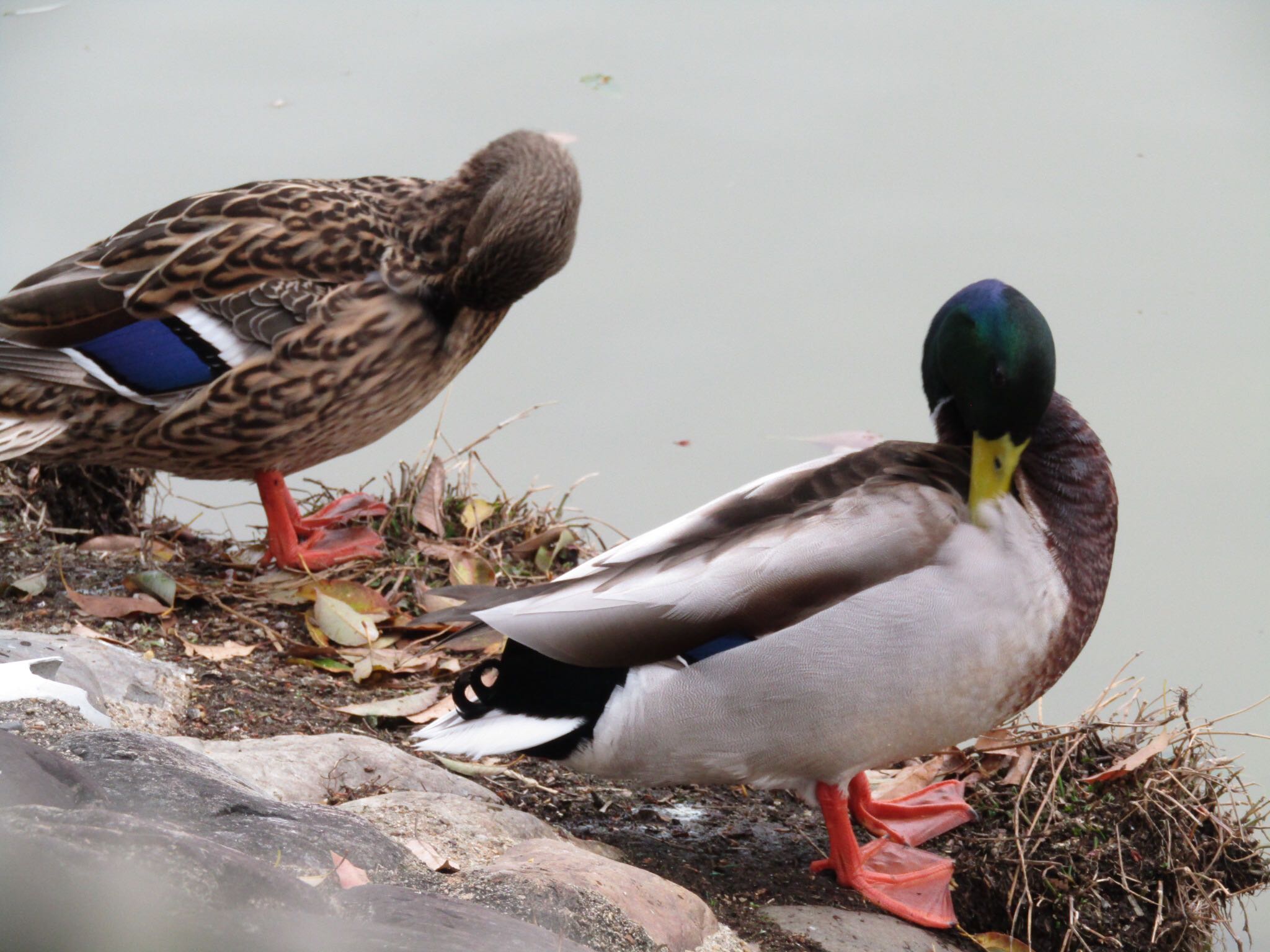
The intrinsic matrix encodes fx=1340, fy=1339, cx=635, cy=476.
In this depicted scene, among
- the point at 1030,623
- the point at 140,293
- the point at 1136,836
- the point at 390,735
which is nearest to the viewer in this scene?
the point at 1030,623

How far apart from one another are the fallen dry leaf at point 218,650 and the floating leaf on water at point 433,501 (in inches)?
26.4

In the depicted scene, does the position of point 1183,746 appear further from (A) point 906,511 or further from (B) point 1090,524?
(A) point 906,511

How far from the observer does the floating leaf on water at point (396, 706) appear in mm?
2693

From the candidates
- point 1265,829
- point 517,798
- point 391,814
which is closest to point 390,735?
point 517,798

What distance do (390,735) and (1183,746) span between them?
1.53 metres

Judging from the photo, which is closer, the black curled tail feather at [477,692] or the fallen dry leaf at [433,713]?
the black curled tail feather at [477,692]

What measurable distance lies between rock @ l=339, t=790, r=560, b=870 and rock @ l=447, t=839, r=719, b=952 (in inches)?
2.6

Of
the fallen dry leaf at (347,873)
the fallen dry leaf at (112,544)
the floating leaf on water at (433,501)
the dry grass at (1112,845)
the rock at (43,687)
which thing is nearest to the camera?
the fallen dry leaf at (347,873)

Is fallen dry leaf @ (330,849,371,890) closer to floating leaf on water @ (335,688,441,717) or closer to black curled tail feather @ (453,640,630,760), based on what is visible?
black curled tail feather @ (453,640,630,760)

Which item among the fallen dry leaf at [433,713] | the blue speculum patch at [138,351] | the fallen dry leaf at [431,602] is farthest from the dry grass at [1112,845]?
the blue speculum patch at [138,351]

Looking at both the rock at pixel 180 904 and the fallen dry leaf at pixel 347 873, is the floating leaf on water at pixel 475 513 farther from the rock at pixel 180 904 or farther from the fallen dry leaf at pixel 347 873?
the rock at pixel 180 904

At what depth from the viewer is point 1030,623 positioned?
2.15 metres

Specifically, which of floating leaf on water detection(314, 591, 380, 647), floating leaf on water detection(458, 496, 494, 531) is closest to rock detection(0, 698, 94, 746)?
floating leaf on water detection(314, 591, 380, 647)

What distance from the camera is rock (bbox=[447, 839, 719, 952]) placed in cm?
147
